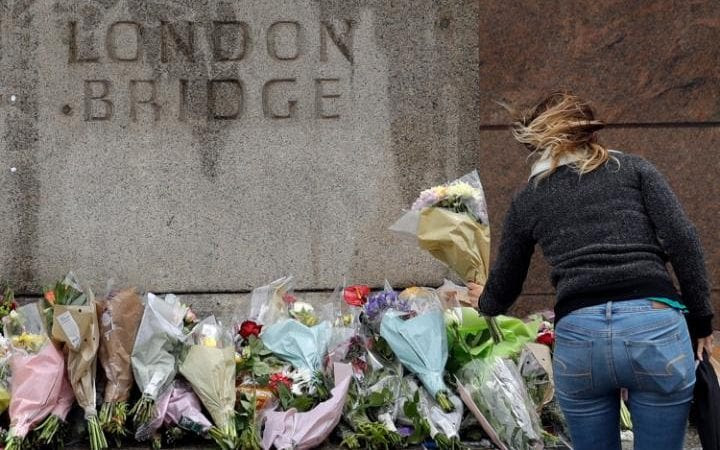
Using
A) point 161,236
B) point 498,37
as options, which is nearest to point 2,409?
point 161,236

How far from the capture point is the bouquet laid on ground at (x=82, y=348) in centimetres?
436

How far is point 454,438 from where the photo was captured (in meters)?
4.37

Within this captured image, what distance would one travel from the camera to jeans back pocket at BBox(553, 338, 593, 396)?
121 inches

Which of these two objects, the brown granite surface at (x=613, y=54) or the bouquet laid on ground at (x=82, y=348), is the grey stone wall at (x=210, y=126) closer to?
the brown granite surface at (x=613, y=54)

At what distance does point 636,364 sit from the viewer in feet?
9.89

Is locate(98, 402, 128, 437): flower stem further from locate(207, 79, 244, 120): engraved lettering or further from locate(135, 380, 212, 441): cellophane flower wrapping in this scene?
locate(207, 79, 244, 120): engraved lettering

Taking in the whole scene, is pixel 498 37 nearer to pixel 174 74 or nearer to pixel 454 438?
pixel 174 74

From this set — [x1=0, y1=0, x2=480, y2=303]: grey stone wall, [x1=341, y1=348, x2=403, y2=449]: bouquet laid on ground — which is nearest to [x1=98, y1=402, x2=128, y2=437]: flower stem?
[x1=341, y1=348, x2=403, y2=449]: bouquet laid on ground

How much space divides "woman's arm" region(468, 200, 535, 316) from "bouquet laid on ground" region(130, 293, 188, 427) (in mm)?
1532

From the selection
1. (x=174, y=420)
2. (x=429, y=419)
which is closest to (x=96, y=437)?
(x=174, y=420)

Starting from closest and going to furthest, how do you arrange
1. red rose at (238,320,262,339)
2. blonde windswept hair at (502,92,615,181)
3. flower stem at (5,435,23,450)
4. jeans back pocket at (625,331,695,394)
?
1. jeans back pocket at (625,331,695,394)
2. blonde windswept hair at (502,92,615,181)
3. flower stem at (5,435,23,450)
4. red rose at (238,320,262,339)

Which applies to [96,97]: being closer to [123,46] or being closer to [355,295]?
[123,46]

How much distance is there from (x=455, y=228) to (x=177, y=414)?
4.60 ft

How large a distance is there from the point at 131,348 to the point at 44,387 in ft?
1.30
